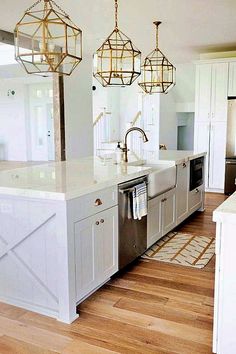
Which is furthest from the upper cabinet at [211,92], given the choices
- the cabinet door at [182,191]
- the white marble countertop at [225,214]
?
the white marble countertop at [225,214]

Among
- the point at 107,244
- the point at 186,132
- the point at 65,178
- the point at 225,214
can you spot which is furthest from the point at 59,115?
the point at 186,132

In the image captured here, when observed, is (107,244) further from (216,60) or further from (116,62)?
(216,60)

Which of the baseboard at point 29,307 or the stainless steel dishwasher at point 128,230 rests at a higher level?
the stainless steel dishwasher at point 128,230

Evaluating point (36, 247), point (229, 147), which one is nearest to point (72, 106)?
point (229, 147)

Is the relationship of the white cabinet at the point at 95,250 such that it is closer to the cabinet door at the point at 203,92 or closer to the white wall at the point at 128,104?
the cabinet door at the point at 203,92

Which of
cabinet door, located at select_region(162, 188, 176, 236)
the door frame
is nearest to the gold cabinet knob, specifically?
cabinet door, located at select_region(162, 188, 176, 236)

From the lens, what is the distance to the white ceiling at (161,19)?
4.14 metres

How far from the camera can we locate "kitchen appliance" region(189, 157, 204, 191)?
484 cm

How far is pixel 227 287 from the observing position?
6.27 feet

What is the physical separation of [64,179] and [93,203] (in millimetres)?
354

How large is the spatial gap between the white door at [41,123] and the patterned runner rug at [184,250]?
7898 millimetres

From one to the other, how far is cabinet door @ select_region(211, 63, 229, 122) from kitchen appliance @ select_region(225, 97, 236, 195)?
0.39 feet

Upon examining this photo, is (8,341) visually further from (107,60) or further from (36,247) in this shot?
(107,60)

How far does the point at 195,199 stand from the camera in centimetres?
509
